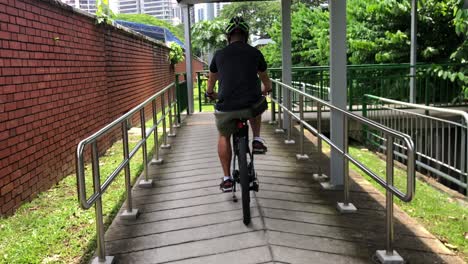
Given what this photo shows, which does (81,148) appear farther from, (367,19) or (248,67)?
(367,19)

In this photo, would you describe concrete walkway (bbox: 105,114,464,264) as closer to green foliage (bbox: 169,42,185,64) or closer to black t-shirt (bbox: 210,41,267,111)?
black t-shirt (bbox: 210,41,267,111)

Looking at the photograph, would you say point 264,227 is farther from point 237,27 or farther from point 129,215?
point 237,27

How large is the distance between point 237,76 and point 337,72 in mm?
1231

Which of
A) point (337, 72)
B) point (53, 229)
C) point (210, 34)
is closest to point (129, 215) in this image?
point (53, 229)

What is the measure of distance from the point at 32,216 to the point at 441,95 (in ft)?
31.1

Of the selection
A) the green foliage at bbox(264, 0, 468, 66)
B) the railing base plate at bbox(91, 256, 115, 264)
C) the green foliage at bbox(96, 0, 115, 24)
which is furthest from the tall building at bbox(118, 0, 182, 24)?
the railing base plate at bbox(91, 256, 115, 264)

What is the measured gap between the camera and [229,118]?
4285 mm

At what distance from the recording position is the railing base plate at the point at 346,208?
4410mm

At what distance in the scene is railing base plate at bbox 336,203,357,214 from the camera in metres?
4.41

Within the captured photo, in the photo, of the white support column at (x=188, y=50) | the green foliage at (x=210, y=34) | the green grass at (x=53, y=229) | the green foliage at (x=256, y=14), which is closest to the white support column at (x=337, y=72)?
the green grass at (x=53, y=229)

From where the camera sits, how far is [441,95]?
11430mm

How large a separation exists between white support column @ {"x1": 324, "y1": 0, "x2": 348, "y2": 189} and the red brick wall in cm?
304

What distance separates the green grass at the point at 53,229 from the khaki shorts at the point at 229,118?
1.32 metres

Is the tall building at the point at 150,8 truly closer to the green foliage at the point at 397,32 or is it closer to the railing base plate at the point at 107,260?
the green foliage at the point at 397,32
